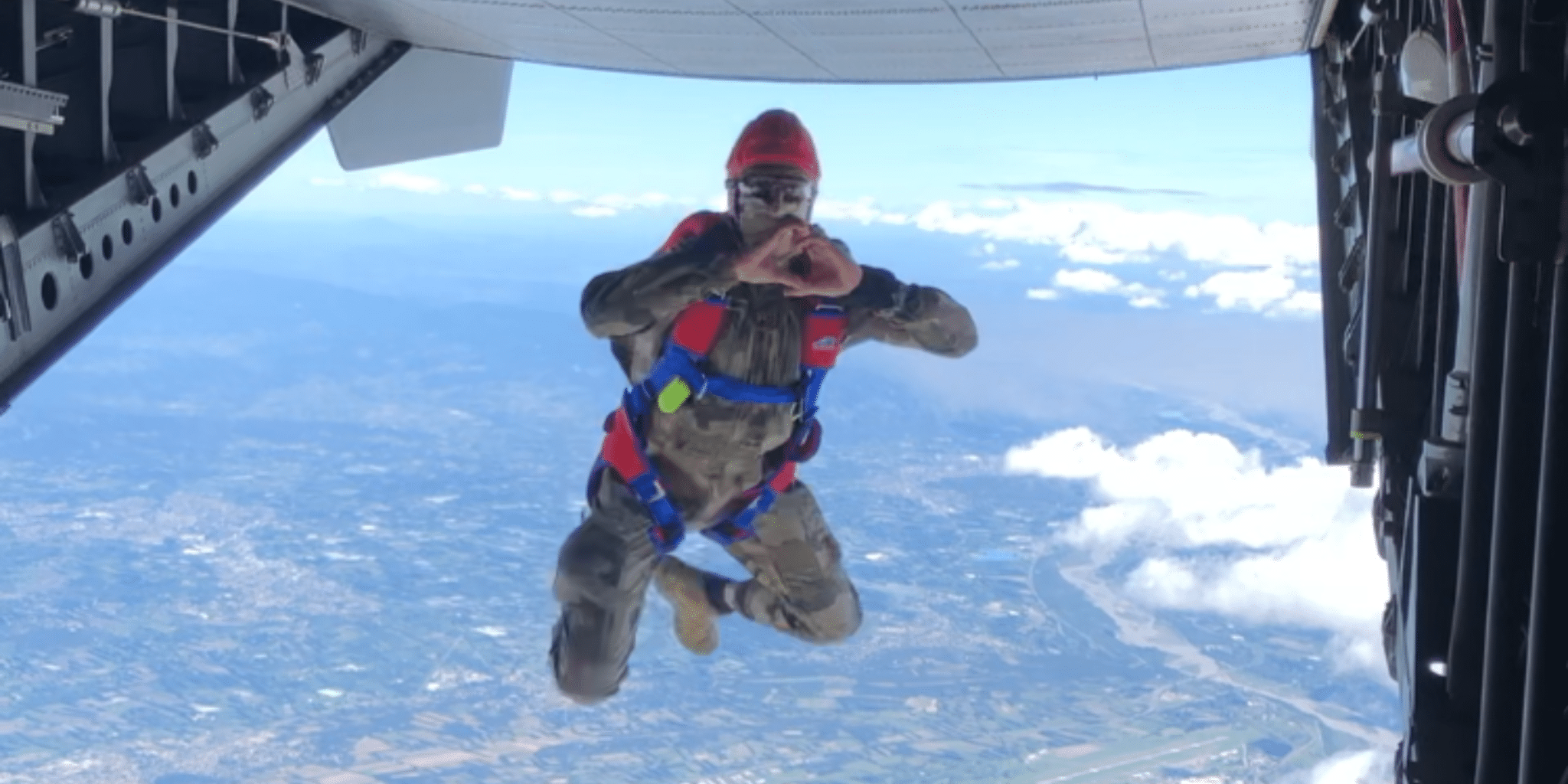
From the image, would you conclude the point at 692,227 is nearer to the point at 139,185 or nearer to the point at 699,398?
the point at 699,398

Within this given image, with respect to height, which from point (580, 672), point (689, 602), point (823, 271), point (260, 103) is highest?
point (260, 103)

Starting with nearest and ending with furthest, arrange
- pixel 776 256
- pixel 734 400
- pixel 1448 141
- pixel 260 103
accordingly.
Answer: pixel 1448 141
pixel 776 256
pixel 734 400
pixel 260 103

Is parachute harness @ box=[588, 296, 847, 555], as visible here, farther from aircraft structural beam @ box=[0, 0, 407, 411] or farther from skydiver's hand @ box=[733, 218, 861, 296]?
aircraft structural beam @ box=[0, 0, 407, 411]

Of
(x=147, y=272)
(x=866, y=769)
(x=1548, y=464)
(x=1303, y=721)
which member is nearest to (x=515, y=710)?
(x=866, y=769)

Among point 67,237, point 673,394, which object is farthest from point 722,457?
point 67,237

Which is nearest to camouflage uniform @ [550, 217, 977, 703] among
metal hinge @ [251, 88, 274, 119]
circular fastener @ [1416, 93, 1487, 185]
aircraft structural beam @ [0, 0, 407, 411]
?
aircraft structural beam @ [0, 0, 407, 411]

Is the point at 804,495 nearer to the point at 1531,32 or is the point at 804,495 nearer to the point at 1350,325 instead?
the point at 1350,325

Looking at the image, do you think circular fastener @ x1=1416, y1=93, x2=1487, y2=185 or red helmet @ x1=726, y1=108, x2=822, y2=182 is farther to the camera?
red helmet @ x1=726, y1=108, x2=822, y2=182
